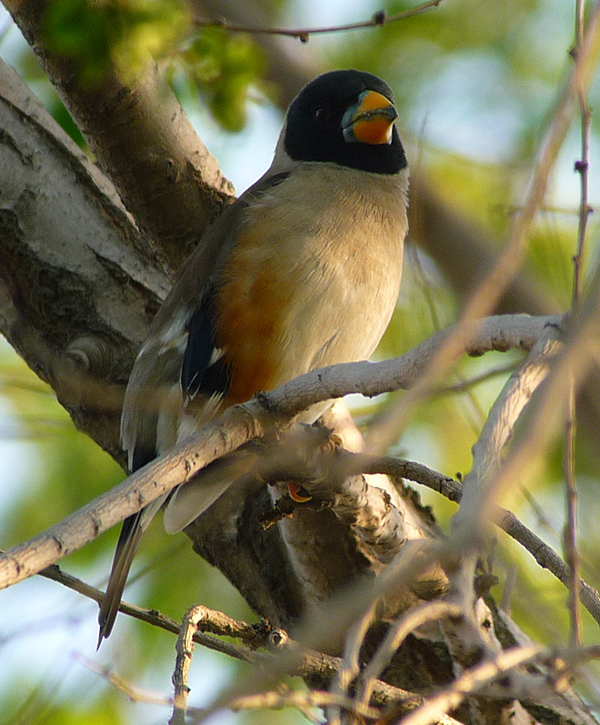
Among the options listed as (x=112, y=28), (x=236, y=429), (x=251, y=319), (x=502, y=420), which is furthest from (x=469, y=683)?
(x=112, y=28)

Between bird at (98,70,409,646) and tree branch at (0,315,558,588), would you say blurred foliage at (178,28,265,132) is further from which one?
tree branch at (0,315,558,588)

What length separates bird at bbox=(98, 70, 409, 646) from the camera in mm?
3365

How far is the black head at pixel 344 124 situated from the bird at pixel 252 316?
0.41 m

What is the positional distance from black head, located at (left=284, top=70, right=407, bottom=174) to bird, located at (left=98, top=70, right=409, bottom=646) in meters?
0.41

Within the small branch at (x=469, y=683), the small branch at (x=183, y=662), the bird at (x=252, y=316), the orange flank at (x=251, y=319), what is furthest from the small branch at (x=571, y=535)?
the orange flank at (x=251, y=319)

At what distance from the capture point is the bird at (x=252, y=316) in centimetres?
337

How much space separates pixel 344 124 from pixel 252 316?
1.28m

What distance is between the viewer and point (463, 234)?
16.3 ft

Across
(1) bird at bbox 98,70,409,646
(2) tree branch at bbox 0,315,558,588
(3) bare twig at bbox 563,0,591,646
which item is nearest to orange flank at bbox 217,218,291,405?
(1) bird at bbox 98,70,409,646

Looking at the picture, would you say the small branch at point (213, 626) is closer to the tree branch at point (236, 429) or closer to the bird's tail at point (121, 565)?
the bird's tail at point (121, 565)

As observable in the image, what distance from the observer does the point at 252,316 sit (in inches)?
133

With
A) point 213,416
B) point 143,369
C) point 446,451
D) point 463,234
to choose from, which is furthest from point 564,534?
point 446,451

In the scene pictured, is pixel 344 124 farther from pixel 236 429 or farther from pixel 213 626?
pixel 213 626

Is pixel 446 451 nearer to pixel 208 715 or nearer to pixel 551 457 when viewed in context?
pixel 551 457
